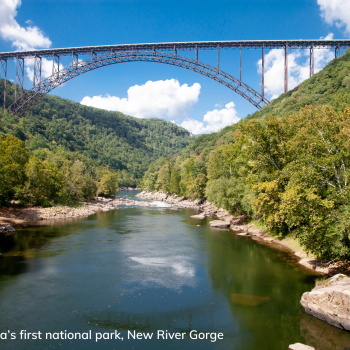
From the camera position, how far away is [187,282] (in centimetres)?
1239

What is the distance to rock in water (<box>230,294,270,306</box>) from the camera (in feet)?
34.2

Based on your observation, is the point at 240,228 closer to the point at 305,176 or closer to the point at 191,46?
the point at 305,176

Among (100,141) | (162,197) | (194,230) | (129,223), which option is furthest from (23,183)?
(100,141)

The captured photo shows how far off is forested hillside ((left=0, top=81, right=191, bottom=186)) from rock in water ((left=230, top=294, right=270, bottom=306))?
1911 inches

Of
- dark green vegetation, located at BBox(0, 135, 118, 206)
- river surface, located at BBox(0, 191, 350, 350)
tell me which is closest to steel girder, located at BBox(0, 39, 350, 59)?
dark green vegetation, located at BBox(0, 135, 118, 206)

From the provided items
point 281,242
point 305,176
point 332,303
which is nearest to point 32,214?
point 281,242

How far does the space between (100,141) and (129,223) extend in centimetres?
11205

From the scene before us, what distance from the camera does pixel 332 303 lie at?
8734 mm

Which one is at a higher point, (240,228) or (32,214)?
(32,214)

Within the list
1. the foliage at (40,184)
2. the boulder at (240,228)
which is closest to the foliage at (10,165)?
the foliage at (40,184)

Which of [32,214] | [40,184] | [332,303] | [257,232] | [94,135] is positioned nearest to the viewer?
[332,303]

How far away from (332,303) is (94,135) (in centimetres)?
13416

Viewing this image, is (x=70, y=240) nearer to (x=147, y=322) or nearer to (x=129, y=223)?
(x=129, y=223)

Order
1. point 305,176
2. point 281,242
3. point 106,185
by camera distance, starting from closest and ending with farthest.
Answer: point 305,176, point 281,242, point 106,185
